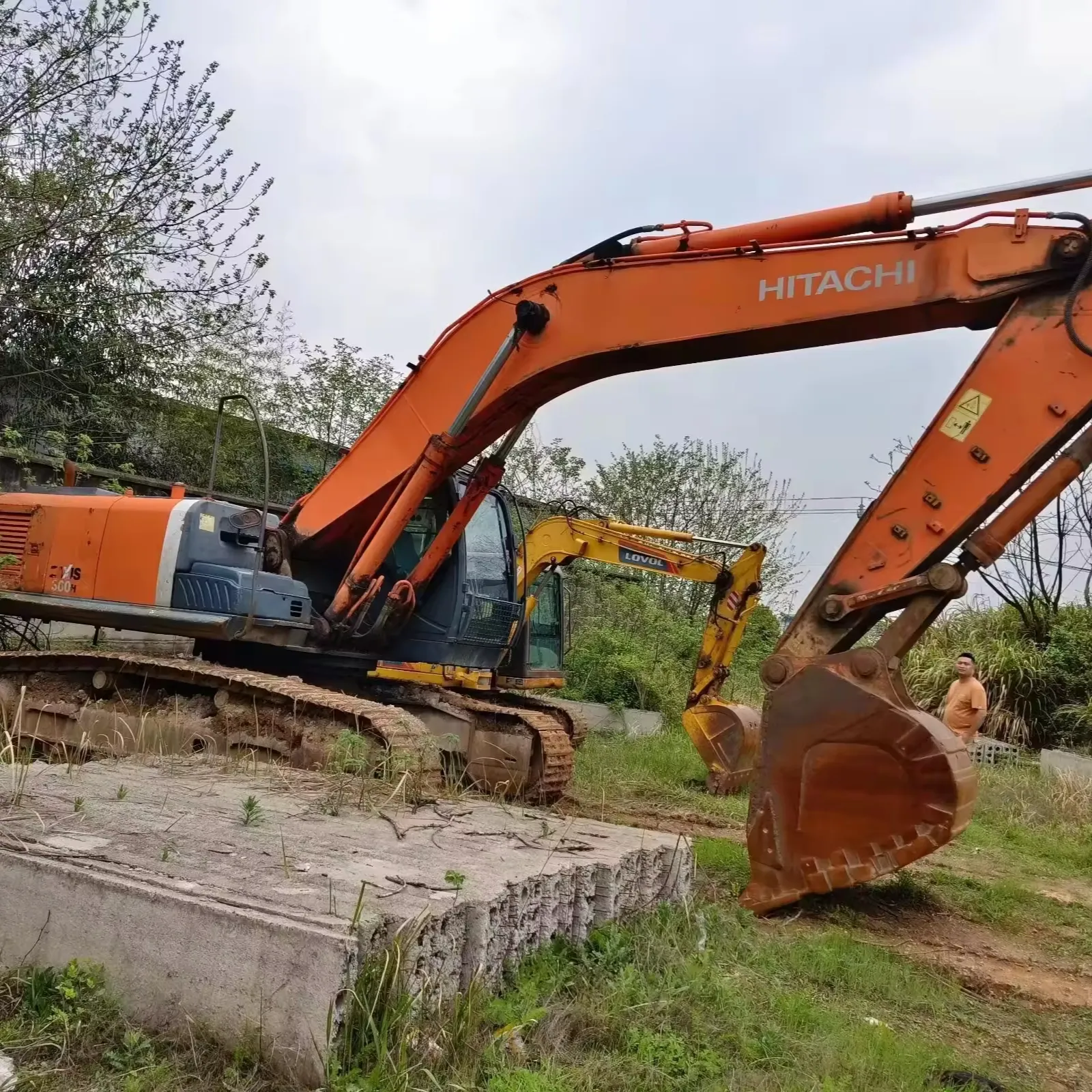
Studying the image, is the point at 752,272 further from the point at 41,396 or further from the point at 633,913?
the point at 41,396

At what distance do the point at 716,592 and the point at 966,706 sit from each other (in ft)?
8.39

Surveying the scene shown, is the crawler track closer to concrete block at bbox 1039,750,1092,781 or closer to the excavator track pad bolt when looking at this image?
the excavator track pad bolt

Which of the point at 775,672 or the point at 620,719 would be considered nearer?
the point at 775,672

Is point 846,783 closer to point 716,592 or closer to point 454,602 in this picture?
point 454,602

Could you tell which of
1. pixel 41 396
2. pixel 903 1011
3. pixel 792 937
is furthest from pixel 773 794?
pixel 41 396

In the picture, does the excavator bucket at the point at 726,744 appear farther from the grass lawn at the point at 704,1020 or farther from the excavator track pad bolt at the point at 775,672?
the excavator track pad bolt at the point at 775,672

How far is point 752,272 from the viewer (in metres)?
5.36

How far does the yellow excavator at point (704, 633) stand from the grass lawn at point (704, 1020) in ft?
10.8

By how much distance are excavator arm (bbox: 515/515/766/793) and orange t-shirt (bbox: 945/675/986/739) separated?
1.87 m

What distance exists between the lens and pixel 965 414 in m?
4.75

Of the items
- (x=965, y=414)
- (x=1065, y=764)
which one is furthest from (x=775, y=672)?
(x=1065, y=764)

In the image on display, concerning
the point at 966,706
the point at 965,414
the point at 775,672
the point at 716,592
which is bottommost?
the point at 966,706

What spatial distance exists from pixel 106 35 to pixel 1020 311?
938 cm

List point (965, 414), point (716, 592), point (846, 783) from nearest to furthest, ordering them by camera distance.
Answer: point (846, 783) < point (965, 414) < point (716, 592)
